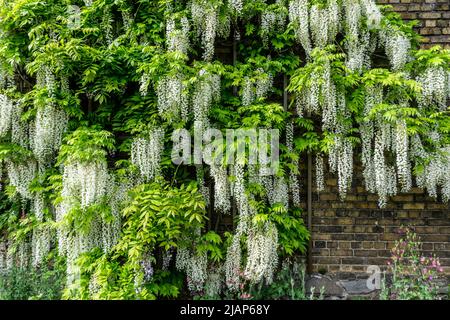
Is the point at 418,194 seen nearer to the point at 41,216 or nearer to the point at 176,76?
the point at 176,76

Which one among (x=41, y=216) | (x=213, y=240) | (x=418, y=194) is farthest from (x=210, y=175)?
(x=418, y=194)

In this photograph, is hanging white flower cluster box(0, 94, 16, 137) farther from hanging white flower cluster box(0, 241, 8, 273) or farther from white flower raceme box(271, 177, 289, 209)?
white flower raceme box(271, 177, 289, 209)

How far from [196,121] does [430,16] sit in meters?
2.60

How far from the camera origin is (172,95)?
13.0ft

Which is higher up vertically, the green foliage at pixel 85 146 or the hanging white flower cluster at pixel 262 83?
the hanging white flower cluster at pixel 262 83

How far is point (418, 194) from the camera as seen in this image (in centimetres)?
434

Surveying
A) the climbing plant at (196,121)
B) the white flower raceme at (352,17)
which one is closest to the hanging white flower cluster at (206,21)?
the climbing plant at (196,121)

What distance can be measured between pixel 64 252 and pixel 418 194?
338 centimetres

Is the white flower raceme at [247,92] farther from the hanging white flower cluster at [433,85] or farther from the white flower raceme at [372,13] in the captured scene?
the hanging white flower cluster at [433,85]

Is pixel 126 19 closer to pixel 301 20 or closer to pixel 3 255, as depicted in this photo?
pixel 301 20

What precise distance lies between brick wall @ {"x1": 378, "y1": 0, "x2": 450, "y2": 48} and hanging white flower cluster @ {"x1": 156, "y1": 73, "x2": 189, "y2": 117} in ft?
7.30

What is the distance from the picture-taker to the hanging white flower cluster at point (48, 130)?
4.03 meters

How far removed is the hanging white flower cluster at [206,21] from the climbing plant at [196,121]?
0.05ft

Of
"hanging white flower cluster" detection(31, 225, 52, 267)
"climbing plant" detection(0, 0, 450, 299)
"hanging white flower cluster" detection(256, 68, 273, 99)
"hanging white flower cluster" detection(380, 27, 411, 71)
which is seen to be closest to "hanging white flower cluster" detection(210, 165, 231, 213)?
"climbing plant" detection(0, 0, 450, 299)
